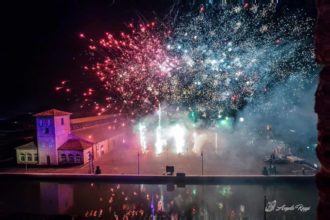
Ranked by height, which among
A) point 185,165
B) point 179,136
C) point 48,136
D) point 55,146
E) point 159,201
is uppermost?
point 48,136

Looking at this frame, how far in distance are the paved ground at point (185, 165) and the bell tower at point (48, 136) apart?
2.09m

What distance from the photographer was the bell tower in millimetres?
39094

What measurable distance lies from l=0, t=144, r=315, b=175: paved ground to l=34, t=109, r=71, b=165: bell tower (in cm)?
209

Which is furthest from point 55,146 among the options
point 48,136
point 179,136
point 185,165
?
point 179,136

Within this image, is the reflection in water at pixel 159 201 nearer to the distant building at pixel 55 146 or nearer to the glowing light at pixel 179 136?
the distant building at pixel 55 146

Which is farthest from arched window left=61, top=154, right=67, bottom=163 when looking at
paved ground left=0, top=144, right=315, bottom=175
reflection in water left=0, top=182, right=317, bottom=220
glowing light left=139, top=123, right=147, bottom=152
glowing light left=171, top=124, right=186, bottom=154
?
glowing light left=171, top=124, right=186, bottom=154

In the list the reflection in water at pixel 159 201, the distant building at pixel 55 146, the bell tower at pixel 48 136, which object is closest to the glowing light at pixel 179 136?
the distant building at pixel 55 146

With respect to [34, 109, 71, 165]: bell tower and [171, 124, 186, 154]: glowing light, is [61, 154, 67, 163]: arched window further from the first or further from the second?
[171, 124, 186, 154]: glowing light

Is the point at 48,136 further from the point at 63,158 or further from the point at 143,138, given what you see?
the point at 143,138

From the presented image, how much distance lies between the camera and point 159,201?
2736cm

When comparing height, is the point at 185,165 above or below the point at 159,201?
above

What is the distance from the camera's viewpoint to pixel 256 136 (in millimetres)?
49125

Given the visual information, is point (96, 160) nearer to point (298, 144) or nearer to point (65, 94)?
point (298, 144)

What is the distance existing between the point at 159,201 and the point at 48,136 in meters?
18.5
